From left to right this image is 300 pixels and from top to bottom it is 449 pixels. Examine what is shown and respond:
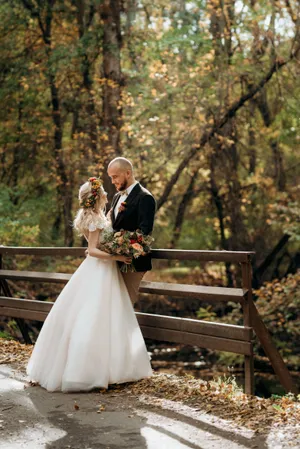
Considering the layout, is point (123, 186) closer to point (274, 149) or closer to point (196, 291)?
point (196, 291)

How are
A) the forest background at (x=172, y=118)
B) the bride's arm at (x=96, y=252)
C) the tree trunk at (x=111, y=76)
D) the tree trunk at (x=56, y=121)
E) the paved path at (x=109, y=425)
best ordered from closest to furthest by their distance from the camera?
the paved path at (x=109, y=425) → the bride's arm at (x=96, y=252) → the tree trunk at (x=111, y=76) → the forest background at (x=172, y=118) → the tree trunk at (x=56, y=121)

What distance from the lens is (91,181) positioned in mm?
6555

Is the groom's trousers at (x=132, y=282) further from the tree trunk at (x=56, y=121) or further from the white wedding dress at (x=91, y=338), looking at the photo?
the tree trunk at (x=56, y=121)

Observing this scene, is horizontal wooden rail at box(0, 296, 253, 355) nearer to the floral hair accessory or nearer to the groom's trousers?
the groom's trousers

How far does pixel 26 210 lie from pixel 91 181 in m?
12.0

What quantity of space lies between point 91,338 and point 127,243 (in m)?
0.93

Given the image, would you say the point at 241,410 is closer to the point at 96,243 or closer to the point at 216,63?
the point at 96,243

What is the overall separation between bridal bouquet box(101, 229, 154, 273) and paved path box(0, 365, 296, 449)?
1.29 m

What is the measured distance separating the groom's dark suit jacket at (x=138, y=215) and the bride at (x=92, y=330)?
17 centimetres

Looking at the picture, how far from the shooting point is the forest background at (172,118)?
1620 cm

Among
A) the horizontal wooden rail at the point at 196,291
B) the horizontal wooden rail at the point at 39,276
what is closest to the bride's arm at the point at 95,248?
the horizontal wooden rail at the point at 196,291

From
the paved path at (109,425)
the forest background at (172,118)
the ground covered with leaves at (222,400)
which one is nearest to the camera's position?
the paved path at (109,425)

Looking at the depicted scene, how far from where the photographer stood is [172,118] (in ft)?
58.5

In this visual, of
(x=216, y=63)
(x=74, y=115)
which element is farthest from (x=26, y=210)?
(x=216, y=63)
